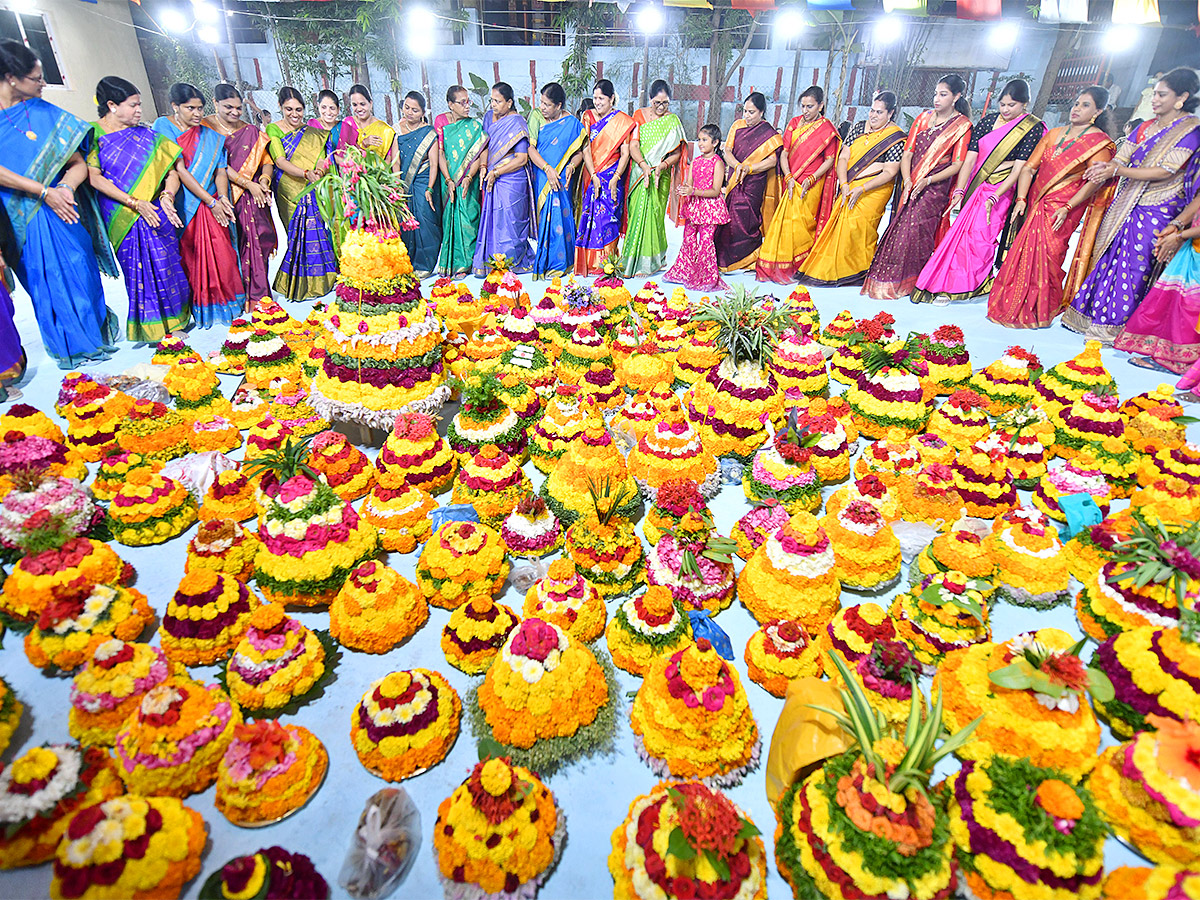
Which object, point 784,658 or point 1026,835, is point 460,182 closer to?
point 784,658

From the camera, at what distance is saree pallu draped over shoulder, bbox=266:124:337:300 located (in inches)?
290

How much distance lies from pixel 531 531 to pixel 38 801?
219 centimetres

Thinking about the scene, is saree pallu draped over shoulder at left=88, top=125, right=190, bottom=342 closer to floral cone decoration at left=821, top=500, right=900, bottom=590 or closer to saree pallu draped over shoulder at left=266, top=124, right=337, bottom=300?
saree pallu draped over shoulder at left=266, top=124, right=337, bottom=300

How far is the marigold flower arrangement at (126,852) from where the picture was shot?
1.78 metres

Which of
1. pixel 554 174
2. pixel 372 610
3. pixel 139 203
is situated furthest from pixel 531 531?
pixel 554 174

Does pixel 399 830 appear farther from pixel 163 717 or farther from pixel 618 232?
pixel 618 232

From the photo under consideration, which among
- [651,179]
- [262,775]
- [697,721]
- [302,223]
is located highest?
[651,179]

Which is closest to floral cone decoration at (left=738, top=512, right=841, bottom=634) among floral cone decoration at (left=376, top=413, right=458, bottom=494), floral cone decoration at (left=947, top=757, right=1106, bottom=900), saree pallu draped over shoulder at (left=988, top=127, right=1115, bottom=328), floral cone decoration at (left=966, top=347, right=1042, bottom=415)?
floral cone decoration at (left=947, top=757, right=1106, bottom=900)

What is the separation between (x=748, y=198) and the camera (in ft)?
28.0

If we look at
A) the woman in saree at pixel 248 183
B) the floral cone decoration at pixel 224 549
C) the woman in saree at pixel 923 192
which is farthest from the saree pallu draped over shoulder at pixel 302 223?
the woman in saree at pixel 923 192

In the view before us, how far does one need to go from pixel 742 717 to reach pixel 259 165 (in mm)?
8002

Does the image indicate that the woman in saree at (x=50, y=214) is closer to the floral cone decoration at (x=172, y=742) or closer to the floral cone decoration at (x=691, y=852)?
the floral cone decoration at (x=172, y=742)

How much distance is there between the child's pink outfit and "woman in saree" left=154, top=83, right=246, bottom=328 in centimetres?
576

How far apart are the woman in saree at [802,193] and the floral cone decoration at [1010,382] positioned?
14.0ft
